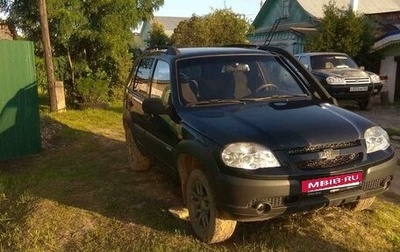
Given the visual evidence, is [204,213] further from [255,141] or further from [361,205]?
[361,205]

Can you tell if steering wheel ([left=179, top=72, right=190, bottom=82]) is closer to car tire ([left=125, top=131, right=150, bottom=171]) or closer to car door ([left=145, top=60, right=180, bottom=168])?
car door ([left=145, top=60, right=180, bottom=168])

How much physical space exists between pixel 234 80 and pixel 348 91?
934 cm

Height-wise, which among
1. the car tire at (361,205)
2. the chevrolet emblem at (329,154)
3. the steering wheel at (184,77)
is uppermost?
the steering wheel at (184,77)

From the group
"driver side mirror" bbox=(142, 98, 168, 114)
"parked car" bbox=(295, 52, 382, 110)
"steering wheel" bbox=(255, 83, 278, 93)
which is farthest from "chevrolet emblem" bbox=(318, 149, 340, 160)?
"parked car" bbox=(295, 52, 382, 110)

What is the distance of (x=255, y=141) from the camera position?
139 inches

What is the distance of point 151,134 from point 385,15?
76.0 feet

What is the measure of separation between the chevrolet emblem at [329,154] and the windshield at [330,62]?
36.1ft

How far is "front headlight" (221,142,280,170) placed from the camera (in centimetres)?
348

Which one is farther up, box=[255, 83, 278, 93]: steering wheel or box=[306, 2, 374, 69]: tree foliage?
box=[306, 2, 374, 69]: tree foliage

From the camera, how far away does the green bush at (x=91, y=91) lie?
13.9 meters

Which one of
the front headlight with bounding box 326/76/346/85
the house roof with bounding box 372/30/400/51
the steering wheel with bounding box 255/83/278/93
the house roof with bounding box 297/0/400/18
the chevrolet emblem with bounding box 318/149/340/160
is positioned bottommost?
the front headlight with bounding box 326/76/346/85

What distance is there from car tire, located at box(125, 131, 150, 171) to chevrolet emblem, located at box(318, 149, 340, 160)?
325cm

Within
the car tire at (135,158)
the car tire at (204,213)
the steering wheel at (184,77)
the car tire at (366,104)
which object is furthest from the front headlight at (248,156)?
the car tire at (366,104)

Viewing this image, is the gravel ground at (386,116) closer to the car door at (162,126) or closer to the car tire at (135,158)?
the car tire at (135,158)
